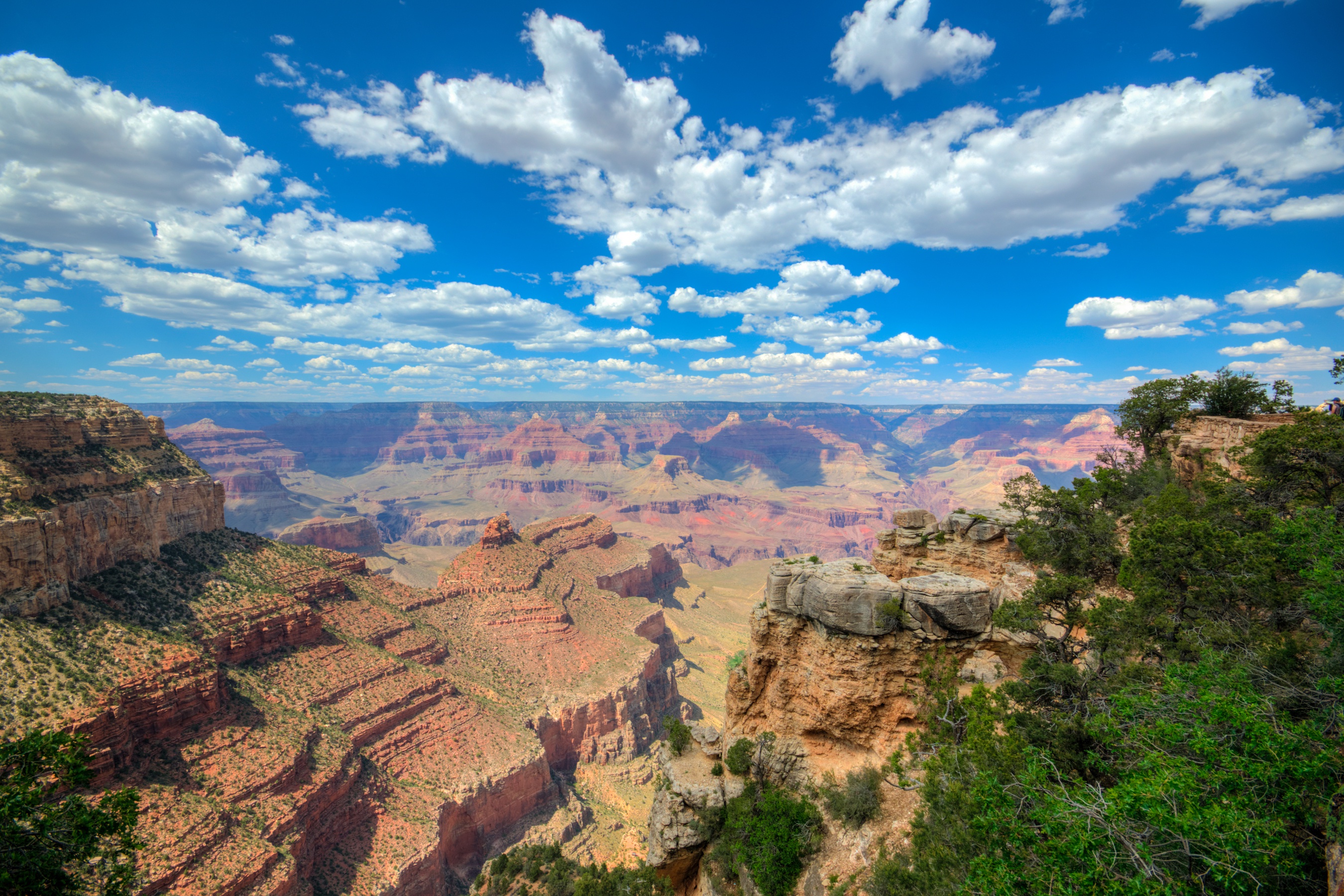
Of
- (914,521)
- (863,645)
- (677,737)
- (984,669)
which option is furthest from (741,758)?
(914,521)

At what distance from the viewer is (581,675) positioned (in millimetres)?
67312

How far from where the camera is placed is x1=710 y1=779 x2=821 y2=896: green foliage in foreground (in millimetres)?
17906

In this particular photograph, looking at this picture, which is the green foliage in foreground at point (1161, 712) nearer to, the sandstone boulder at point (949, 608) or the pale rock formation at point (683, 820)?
the sandstone boulder at point (949, 608)

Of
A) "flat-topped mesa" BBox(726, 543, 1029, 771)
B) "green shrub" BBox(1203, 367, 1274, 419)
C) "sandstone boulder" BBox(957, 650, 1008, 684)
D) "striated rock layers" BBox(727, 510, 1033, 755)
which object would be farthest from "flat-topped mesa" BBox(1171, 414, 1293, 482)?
"sandstone boulder" BBox(957, 650, 1008, 684)

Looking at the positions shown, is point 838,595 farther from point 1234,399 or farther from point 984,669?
point 1234,399

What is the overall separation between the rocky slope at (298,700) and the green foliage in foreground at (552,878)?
570 centimetres

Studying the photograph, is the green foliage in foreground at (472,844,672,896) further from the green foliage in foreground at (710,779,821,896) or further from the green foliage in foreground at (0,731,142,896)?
the green foliage in foreground at (0,731,142,896)

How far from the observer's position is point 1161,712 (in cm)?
1141

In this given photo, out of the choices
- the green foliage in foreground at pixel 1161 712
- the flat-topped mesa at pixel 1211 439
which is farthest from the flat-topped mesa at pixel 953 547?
the flat-topped mesa at pixel 1211 439

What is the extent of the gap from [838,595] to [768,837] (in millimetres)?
9296

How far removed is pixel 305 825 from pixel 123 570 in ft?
96.5

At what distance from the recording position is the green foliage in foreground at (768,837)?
705 inches

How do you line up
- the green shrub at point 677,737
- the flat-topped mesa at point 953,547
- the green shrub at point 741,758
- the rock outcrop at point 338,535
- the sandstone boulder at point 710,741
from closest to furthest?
the green shrub at point 741,758
the flat-topped mesa at point 953,547
the sandstone boulder at point 710,741
the green shrub at point 677,737
the rock outcrop at point 338,535

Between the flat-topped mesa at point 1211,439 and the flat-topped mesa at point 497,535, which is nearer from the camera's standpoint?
the flat-topped mesa at point 1211,439
